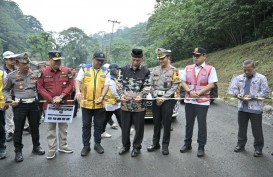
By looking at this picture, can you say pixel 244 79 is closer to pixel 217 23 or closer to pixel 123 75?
pixel 123 75

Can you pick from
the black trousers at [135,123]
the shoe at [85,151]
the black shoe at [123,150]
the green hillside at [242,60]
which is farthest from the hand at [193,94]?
the green hillside at [242,60]

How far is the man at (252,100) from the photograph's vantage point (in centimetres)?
473

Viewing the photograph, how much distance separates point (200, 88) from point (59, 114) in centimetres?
274

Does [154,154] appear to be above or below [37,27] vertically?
below

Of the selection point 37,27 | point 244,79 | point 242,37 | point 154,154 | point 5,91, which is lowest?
point 154,154

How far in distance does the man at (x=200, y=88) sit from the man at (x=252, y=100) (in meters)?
0.71

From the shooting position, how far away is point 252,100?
4750mm

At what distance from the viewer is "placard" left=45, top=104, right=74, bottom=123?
180 inches

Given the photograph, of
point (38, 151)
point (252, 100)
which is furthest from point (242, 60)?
point (38, 151)

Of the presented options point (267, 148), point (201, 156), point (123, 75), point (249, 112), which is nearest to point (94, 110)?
point (123, 75)

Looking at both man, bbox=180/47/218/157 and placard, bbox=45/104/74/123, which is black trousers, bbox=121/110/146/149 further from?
placard, bbox=45/104/74/123

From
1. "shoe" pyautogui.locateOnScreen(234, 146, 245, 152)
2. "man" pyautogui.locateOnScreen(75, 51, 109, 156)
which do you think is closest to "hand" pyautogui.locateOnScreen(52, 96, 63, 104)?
"man" pyautogui.locateOnScreen(75, 51, 109, 156)

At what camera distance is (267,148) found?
512cm

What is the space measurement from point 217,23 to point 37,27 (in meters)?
93.2
